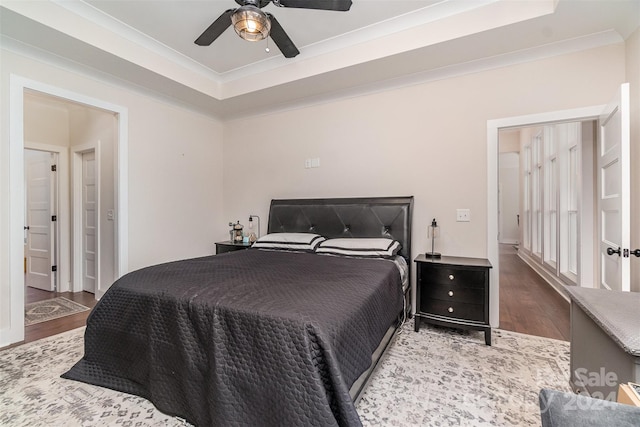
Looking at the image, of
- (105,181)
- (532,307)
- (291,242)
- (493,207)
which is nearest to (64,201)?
(105,181)

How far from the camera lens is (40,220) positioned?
4168 millimetres

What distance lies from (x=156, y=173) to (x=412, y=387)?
3.56m

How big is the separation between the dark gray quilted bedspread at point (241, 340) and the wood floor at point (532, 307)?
1676mm

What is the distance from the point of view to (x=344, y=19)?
8.49 feet

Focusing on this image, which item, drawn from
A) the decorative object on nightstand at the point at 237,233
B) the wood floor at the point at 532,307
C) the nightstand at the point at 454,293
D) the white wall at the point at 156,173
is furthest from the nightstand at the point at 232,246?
the wood floor at the point at 532,307

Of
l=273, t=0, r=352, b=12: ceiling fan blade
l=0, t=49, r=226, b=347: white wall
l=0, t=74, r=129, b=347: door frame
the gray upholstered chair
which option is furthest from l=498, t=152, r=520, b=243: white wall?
l=0, t=74, r=129, b=347: door frame

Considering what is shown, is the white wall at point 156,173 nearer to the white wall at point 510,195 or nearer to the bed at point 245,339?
the bed at point 245,339

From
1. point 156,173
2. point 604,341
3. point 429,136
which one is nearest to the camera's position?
point 604,341

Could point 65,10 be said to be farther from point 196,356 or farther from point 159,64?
point 196,356

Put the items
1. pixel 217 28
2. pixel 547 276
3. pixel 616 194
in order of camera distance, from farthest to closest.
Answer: pixel 547 276 < pixel 217 28 < pixel 616 194

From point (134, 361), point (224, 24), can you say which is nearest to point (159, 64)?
point (224, 24)

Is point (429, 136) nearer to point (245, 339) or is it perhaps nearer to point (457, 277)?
point (457, 277)

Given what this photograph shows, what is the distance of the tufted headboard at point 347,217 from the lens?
3049 millimetres

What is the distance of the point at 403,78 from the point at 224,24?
197 cm
